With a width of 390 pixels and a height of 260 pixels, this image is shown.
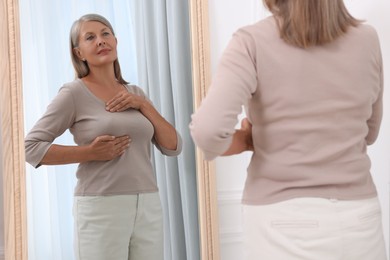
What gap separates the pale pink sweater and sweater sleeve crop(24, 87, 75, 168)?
32.4 inches

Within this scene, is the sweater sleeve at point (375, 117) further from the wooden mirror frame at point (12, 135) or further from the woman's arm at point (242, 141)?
the wooden mirror frame at point (12, 135)

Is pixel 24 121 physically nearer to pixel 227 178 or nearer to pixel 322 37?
pixel 227 178

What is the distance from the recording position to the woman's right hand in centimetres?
175

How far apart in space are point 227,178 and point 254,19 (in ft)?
2.19

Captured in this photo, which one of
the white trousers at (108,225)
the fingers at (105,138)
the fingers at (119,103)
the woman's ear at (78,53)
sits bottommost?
the white trousers at (108,225)

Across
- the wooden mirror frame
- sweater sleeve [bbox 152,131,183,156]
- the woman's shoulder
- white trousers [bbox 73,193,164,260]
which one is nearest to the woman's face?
the woman's shoulder

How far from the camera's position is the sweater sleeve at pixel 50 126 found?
5.76 feet

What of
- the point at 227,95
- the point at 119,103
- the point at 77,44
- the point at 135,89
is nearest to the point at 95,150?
the point at 119,103

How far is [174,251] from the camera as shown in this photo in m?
1.98

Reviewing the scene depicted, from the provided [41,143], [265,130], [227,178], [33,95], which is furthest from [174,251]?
[265,130]

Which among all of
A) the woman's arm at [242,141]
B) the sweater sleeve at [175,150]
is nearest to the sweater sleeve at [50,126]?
the sweater sleeve at [175,150]

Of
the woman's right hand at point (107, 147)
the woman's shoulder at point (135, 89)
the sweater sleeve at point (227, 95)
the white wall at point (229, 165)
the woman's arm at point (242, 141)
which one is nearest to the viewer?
the sweater sleeve at point (227, 95)

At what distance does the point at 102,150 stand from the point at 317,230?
913 millimetres

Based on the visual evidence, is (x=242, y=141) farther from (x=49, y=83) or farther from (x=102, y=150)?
(x=49, y=83)
